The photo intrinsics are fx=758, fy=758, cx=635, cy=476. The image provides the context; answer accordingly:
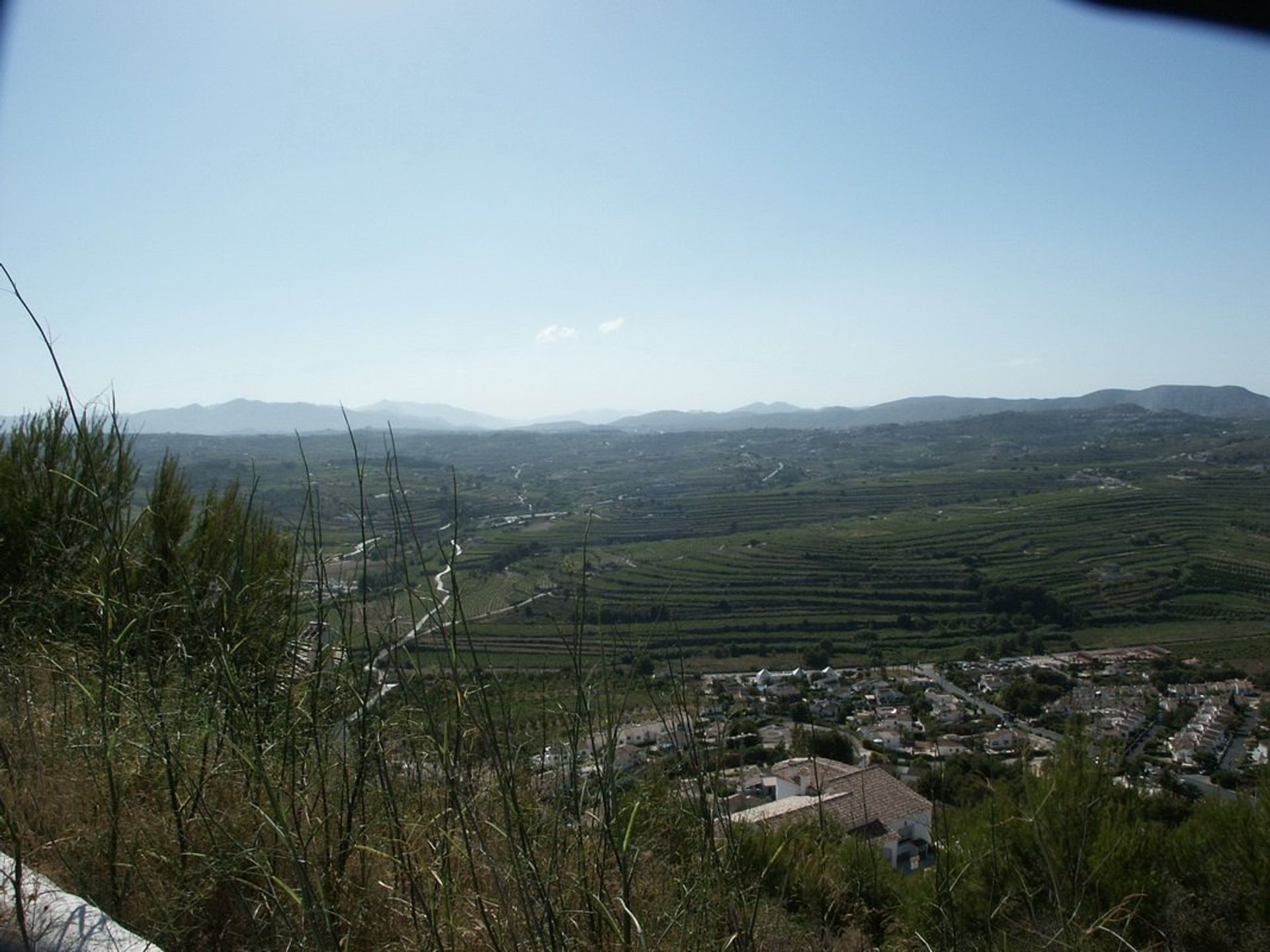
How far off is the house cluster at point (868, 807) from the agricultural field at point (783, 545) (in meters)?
1.02

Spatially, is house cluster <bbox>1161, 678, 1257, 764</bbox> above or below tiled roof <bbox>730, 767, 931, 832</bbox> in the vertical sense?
below

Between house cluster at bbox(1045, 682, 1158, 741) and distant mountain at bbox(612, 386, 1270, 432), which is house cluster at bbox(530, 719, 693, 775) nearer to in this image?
house cluster at bbox(1045, 682, 1158, 741)

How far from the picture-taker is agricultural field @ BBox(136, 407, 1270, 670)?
2389mm

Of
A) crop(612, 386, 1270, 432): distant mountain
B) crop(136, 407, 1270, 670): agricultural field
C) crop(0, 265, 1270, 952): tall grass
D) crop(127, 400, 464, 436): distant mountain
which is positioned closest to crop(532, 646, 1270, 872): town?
crop(0, 265, 1270, 952): tall grass

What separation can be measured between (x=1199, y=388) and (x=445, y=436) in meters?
132

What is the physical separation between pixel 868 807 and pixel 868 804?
0.10 meters

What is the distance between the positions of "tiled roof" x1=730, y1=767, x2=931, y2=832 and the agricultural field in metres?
1.10

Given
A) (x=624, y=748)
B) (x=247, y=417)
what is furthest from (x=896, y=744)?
(x=247, y=417)

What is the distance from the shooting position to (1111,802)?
4062 millimetres

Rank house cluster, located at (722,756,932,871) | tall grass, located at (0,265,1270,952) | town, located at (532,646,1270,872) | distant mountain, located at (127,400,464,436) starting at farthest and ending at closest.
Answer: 1. distant mountain, located at (127,400,464,436)
2. house cluster, located at (722,756,932,871)
3. town, located at (532,646,1270,872)
4. tall grass, located at (0,265,1270,952)

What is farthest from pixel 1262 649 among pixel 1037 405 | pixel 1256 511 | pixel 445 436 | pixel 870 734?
pixel 1037 405

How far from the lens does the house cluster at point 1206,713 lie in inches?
197

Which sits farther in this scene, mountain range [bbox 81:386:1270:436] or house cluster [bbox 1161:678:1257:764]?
mountain range [bbox 81:386:1270:436]

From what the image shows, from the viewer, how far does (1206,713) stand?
7.04m
